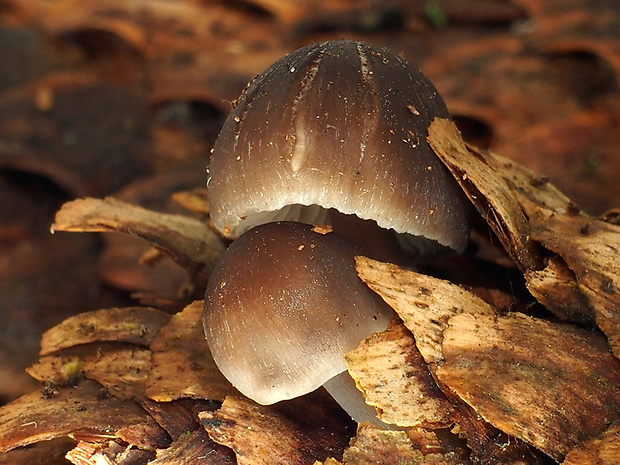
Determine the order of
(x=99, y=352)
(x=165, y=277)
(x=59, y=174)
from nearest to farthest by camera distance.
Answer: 1. (x=99, y=352)
2. (x=165, y=277)
3. (x=59, y=174)

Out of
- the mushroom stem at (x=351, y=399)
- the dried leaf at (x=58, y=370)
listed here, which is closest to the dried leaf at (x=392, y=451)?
the mushroom stem at (x=351, y=399)

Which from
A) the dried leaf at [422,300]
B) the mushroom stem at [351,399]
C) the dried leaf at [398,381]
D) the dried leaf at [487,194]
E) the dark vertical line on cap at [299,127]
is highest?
the dark vertical line on cap at [299,127]

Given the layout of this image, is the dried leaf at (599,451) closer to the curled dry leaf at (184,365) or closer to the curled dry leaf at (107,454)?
the curled dry leaf at (184,365)

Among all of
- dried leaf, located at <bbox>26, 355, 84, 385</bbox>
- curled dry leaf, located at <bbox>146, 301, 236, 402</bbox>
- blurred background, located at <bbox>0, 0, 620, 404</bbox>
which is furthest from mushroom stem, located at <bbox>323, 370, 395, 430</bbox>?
blurred background, located at <bbox>0, 0, 620, 404</bbox>

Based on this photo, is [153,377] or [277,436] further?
[153,377]

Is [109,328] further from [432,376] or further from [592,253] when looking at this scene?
[592,253]

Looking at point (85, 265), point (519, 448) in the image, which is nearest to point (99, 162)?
point (85, 265)

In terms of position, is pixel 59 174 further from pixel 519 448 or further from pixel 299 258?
pixel 519 448
